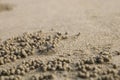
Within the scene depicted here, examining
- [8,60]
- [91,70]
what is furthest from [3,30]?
[91,70]

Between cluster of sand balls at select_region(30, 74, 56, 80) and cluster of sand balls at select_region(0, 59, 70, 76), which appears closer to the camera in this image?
cluster of sand balls at select_region(30, 74, 56, 80)

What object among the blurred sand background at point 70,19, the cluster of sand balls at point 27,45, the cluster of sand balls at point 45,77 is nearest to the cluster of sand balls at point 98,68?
the cluster of sand balls at point 45,77

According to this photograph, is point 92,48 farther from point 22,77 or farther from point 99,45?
point 22,77

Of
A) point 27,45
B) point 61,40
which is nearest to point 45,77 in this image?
point 27,45

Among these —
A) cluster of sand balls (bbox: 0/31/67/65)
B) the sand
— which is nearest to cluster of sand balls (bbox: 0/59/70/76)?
the sand

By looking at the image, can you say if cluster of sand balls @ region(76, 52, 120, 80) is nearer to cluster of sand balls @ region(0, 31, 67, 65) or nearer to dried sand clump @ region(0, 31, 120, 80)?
dried sand clump @ region(0, 31, 120, 80)

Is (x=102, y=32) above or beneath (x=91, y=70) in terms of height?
above

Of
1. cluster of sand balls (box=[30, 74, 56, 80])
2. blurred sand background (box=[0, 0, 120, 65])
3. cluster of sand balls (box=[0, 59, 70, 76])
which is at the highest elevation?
blurred sand background (box=[0, 0, 120, 65])
